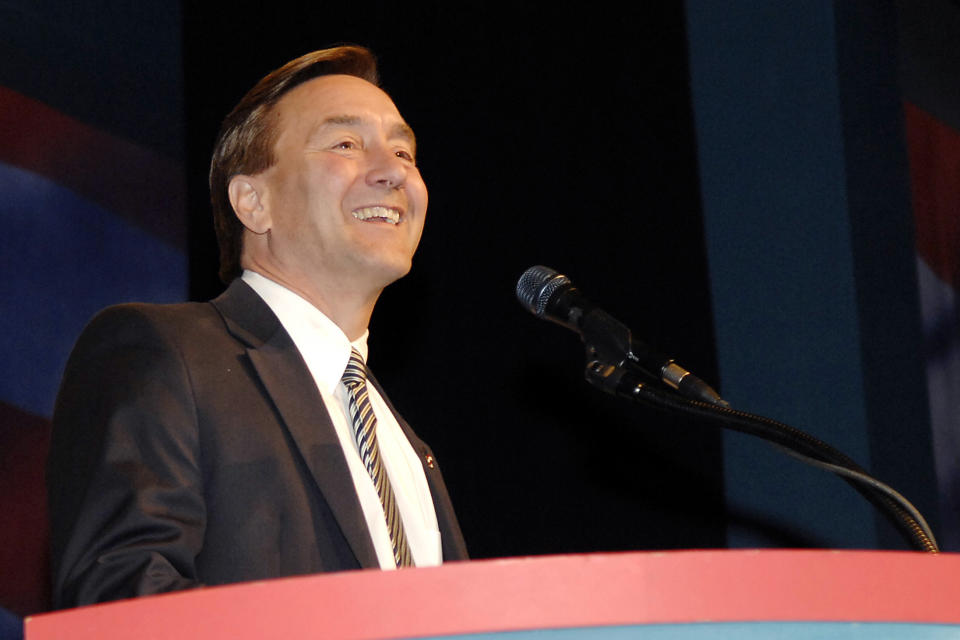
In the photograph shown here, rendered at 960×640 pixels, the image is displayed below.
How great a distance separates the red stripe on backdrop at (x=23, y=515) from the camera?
2980mm

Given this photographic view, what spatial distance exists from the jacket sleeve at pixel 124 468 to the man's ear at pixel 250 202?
1.56 ft

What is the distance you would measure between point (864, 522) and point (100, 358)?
2.15 m

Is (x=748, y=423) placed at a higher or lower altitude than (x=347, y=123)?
lower

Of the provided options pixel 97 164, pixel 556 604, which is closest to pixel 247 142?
pixel 97 164

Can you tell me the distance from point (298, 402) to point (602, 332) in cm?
49

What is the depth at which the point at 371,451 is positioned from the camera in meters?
1.83

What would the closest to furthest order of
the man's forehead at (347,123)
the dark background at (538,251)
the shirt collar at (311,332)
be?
the shirt collar at (311,332) → the man's forehead at (347,123) → the dark background at (538,251)

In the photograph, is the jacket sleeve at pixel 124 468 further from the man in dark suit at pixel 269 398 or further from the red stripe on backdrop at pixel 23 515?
the red stripe on backdrop at pixel 23 515

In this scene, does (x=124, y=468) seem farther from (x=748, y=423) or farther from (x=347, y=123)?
(x=347, y=123)

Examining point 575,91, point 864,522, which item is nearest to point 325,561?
point 864,522

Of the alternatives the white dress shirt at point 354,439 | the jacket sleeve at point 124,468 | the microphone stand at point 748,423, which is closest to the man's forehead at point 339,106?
the white dress shirt at point 354,439

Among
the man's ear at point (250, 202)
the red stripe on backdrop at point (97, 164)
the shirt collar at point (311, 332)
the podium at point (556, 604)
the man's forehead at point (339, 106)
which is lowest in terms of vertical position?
the podium at point (556, 604)

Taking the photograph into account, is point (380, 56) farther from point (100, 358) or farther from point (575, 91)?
point (100, 358)

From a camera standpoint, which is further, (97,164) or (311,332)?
(97,164)
